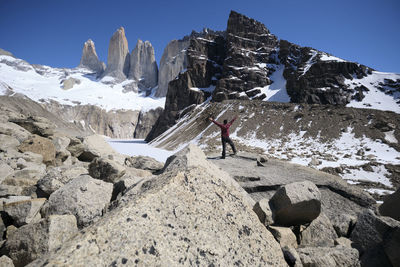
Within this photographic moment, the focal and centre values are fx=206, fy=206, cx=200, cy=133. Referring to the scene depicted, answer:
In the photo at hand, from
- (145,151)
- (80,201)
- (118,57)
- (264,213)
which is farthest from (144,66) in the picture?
(264,213)

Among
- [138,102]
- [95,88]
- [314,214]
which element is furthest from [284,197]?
[95,88]

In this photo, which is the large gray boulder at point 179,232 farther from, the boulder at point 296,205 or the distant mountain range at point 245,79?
the distant mountain range at point 245,79

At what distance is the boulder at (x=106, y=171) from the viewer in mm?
4648

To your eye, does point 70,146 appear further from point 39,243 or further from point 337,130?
point 337,130

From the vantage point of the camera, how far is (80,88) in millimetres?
144875

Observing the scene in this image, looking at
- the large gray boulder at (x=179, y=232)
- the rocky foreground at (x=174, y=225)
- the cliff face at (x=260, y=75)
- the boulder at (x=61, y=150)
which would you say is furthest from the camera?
the cliff face at (x=260, y=75)

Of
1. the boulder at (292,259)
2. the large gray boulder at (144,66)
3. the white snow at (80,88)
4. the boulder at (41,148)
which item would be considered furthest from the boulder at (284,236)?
the large gray boulder at (144,66)

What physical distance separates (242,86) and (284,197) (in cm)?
6588

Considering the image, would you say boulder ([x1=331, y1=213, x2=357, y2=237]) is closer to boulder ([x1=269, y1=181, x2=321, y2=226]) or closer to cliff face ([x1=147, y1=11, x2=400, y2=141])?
boulder ([x1=269, y1=181, x2=321, y2=226])

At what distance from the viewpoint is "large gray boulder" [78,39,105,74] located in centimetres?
16850

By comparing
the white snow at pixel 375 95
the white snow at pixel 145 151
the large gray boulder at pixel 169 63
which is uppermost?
the large gray boulder at pixel 169 63

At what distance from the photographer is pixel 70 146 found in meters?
8.36

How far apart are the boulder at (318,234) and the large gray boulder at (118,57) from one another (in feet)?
552

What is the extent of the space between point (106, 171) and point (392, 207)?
605 cm
